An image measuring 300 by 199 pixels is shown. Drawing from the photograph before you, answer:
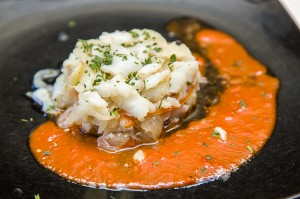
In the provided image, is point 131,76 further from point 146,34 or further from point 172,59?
point 146,34

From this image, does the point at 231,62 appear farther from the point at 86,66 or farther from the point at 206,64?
the point at 86,66

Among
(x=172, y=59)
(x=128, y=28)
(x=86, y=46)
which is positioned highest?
(x=86, y=46)

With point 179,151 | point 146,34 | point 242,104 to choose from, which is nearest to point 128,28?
point 146,34

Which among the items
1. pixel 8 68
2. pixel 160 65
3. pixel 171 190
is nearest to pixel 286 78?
pixel 160 65

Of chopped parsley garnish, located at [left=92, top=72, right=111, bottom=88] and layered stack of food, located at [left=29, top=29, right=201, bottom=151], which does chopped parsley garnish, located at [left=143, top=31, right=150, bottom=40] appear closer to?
layered stack of food, located at [left=29, top=29, right=201, bottom=151]

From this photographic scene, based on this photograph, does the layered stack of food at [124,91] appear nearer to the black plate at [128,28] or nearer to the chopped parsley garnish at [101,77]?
the chopped parsley garnish at [101,77]

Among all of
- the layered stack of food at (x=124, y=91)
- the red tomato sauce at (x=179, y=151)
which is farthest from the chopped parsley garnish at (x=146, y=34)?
the red tomato sauce at (x=179, y=151)
